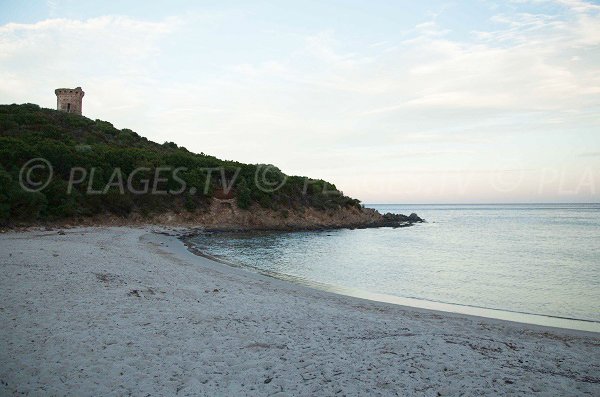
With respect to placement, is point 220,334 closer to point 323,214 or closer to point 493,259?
point 493,259

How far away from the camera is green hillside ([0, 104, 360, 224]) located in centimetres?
3441

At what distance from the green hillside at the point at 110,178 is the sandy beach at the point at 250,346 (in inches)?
959

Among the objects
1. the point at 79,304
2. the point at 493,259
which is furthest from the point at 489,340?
the point at 493,259

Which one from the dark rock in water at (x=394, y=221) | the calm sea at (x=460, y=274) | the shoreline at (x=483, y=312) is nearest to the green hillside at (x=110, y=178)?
the dark rock in water at (x=394, y=221)

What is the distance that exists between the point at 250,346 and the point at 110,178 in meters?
40.5

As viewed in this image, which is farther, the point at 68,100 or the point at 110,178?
the point at 68,100

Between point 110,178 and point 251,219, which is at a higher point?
point 110,178

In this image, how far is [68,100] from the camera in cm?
7506

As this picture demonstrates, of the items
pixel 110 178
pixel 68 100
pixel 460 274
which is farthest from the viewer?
pixel 68 100

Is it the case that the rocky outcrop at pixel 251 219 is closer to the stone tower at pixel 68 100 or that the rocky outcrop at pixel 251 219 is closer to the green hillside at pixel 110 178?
the green hillside at pixel 110 178

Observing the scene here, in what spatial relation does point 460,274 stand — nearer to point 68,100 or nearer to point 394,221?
point 394,221

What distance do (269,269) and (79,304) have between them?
41.1ft

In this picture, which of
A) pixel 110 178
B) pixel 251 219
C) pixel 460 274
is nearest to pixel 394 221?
pixel 251 219

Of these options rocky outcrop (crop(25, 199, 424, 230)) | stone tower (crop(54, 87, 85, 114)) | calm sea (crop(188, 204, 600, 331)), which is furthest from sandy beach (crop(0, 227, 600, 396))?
stone tower (crop(54, 87, 85, 114))
